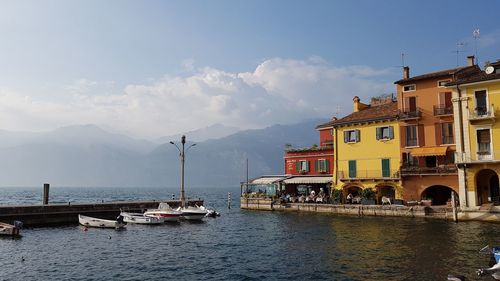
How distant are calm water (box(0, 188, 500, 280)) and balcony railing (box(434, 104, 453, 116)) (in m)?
12.7

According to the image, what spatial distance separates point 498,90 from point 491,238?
58.8 ft

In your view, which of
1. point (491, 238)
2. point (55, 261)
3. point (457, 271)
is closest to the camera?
point (457, 271)

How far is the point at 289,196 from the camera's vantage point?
5953 cm

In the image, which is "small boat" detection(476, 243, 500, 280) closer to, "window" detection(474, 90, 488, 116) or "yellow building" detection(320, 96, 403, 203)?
"window" detection(474, 90, 488, 116)

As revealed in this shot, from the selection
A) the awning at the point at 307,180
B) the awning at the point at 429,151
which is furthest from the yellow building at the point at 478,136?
the awning at the point at 307,180

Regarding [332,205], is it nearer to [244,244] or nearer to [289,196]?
[289,196]

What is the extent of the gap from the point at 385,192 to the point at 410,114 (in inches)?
405

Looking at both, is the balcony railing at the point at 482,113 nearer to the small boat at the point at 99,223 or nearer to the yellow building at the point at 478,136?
the yellow building at the point at 478,136

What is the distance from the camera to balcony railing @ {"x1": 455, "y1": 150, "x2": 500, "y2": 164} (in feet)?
135

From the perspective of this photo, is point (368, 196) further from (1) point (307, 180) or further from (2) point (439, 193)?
(1) point (307, 180)

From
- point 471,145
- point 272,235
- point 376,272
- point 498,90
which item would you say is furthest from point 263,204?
point 376,272

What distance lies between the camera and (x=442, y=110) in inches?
1848

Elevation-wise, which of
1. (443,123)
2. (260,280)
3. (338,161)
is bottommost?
(260,280)

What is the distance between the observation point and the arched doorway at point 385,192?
5166 cm
